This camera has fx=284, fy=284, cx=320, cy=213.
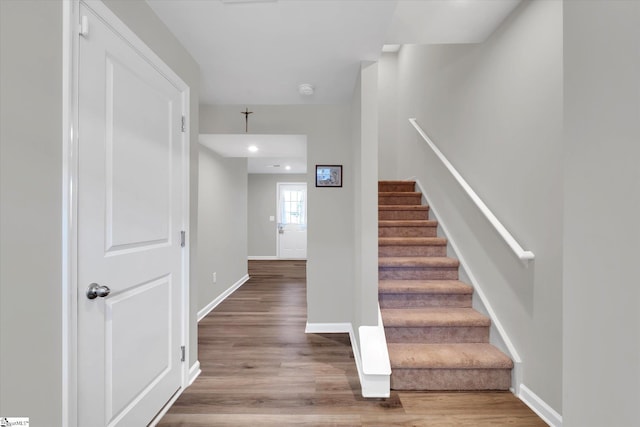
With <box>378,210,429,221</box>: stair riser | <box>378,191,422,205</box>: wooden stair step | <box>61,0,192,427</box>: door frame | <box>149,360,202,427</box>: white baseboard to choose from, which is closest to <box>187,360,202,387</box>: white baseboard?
<box>149,360,202,427</box>: white baseboard

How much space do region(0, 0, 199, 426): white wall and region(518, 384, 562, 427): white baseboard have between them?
2.37 m

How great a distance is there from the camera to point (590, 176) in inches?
25.1

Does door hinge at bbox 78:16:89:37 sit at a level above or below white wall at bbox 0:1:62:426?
above

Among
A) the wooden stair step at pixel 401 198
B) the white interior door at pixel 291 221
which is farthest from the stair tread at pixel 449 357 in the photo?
the white interior door at pixel 291 221

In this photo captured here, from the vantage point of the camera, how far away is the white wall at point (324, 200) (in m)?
2.98

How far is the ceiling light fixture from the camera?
8.23ft

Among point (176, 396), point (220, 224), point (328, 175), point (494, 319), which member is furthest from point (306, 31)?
point (220, 224)

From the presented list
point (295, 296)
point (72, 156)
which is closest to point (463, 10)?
point (72, 156)

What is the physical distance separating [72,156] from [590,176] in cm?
164

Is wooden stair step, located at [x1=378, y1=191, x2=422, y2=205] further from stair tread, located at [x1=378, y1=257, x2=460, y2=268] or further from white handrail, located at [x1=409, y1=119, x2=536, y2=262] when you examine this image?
stair tread, located at [x1=378, y1=257, x2=460, y2=268]

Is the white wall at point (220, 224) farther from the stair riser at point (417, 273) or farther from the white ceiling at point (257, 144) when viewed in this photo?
the stair riser at point (417, 273)

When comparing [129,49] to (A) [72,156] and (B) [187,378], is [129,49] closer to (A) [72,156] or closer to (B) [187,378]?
(A) [72,156]

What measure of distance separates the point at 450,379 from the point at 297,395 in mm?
1040

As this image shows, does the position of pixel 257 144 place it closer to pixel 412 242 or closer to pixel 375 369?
pixel 412 242
